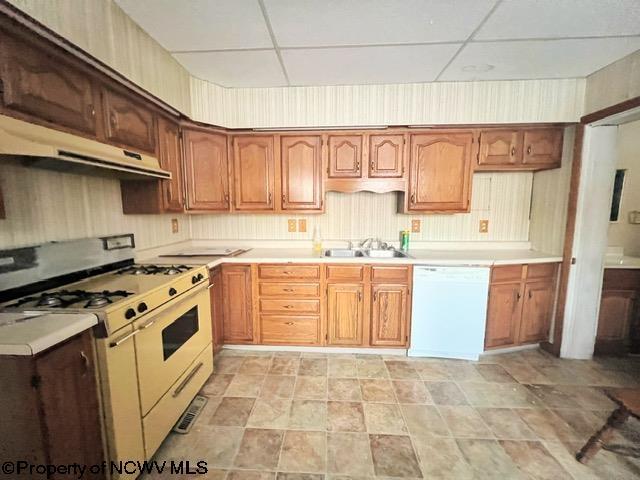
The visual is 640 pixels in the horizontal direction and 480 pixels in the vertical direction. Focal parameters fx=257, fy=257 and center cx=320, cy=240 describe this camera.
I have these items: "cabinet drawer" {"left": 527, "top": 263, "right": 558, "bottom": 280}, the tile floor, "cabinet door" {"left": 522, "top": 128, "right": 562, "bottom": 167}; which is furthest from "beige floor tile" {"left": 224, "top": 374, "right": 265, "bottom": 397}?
"cabinet door" {"left": 522, "top": 128, "right": 562, "bottom": 167}

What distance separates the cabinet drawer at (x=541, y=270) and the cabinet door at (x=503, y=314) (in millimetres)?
158

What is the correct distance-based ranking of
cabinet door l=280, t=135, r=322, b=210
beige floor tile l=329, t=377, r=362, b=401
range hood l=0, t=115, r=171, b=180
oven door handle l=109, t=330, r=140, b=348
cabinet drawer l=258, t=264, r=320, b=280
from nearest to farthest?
range hood l=0, t=115, r=171, b=180, oven door handle l=109, t=330, r=140, b=348, beige floor tile l=329, t=377, r=362, b=401, cabinet drawer l=258, t=264, r=320, b=280, cabinet door l=280, t=135, r=322, b=210

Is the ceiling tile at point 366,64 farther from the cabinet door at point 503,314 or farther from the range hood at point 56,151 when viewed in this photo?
the cabinet door at point 503,314

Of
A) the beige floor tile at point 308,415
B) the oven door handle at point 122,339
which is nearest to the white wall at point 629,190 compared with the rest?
the beige floor tile at point 308,415

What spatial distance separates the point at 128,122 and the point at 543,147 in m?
3.38

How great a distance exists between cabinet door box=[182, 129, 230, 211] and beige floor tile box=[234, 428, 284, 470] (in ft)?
6.04

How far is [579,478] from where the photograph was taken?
51.1 inches

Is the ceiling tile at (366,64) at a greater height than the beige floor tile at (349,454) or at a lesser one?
greater

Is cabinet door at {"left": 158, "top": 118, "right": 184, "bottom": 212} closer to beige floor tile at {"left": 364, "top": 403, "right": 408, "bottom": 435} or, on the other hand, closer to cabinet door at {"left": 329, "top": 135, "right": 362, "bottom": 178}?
cabinet door at {"left": 329, "top": 135, "right": 362, "bottom": 178}

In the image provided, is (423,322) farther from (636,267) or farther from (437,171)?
(636,267)

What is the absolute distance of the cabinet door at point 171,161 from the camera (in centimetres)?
202

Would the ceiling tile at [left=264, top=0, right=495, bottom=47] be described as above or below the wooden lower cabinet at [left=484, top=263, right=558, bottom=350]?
above

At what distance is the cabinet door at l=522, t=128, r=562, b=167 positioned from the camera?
2.36 metres

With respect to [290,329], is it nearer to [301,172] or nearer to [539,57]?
[301,172]
